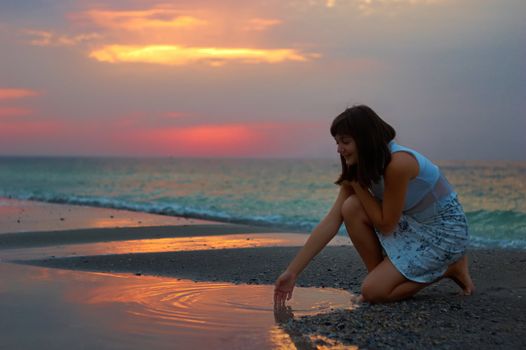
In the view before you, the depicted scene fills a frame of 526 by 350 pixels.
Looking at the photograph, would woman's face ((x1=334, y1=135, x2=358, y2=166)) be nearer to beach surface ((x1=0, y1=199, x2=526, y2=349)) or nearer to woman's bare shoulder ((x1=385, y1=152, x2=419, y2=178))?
woman's bare shoulder ((x1=385, y1=152, x2=419, y2=178))

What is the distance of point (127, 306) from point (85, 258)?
3.27 metres

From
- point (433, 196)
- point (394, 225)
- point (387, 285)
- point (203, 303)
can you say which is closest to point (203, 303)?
point (203, 303)

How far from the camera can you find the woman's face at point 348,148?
472cm

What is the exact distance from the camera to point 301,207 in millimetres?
24000

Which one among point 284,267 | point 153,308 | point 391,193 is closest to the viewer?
point 391,193

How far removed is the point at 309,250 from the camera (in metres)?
5.06

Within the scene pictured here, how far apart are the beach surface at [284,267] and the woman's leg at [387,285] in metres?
0.12

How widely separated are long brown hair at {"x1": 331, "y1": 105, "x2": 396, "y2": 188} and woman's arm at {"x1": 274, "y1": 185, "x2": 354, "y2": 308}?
1.60ft

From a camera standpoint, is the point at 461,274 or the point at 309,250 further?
the point at 461,274

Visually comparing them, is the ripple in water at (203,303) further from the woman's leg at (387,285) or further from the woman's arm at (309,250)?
the woman's leg at (387,285)

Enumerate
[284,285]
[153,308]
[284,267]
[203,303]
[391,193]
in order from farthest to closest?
[284,267]
[203,303]
[153,308]
[284,285]
[391,193]

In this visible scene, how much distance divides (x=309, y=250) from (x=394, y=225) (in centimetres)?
71

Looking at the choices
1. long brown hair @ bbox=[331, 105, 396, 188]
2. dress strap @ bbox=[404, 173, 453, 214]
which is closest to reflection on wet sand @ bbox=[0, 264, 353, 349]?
dress strap @ bbox=[404, 173, 453, 214]

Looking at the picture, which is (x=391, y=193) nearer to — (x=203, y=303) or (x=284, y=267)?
(x=203, y=303)
